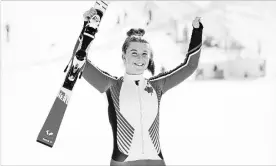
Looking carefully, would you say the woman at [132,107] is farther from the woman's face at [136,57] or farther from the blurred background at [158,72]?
the blurred background at [158,72]

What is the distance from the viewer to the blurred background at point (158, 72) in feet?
6.51

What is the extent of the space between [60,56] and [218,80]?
3.34 ft

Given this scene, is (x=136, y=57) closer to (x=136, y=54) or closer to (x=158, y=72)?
(x=136, y=54)

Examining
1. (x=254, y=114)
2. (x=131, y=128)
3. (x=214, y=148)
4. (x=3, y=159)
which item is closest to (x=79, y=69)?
(x=131, y=128)

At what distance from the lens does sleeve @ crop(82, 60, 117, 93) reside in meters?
1.35

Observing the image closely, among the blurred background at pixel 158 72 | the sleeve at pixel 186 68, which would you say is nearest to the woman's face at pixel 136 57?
the sleeve at pixel 186 68

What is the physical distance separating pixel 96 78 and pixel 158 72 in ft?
2.60

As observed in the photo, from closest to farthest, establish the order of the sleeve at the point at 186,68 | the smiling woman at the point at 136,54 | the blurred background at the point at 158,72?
the smiling woman at the point at 136,54, the sleeve at the point at 186,68, the blurred background at the point at 158,72

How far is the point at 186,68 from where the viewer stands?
1.49 m

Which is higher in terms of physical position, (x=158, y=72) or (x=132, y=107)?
(x=158, y=72)

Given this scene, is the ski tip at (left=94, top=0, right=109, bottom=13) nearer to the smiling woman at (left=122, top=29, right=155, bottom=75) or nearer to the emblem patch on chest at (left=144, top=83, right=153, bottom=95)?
the smiling woman at (left=122, top=29, right=155, bottom=75)

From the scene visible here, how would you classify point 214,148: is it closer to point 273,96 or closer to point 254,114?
point 254,114

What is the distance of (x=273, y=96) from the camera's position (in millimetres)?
2264

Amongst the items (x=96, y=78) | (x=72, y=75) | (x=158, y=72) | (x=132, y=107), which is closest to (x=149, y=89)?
(x=132, y=107)
